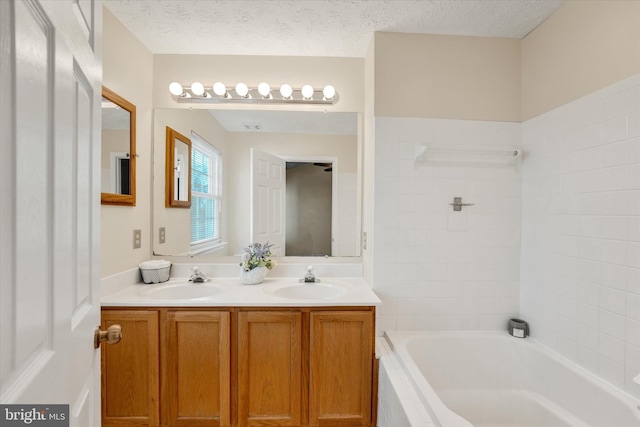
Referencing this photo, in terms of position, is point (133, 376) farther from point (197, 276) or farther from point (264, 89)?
point (264, 89)

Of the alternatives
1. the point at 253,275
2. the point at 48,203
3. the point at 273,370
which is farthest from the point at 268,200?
the point at 48,203

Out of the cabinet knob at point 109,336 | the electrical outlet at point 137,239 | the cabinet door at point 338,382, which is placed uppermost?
the electrical outlet at point 137,239

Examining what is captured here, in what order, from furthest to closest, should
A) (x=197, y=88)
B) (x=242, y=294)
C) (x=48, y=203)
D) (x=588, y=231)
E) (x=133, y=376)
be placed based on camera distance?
(x=197, y=88)
(x=242, y=294)
(x=133, y=376)
(x=588, y=231)
(x=48, y=203)

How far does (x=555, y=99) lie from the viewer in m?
1.68

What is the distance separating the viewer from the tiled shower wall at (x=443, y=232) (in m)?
1.91

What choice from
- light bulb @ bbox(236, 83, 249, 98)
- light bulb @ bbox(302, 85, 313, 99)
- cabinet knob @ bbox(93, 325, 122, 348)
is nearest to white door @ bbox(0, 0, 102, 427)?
cabinet knob @ bbox(93, 325, 122, 348)

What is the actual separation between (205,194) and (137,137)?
56 cm

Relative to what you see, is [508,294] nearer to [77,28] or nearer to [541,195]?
[541,195]

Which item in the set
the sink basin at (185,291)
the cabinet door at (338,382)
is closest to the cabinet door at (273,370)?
the cabinet door at (338,382)

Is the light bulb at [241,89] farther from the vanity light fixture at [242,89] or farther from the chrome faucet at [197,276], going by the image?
the chrome faucet at [197,276]

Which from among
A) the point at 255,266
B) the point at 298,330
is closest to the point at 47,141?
the point at 298,330

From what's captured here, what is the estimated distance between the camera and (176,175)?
7.04 feet

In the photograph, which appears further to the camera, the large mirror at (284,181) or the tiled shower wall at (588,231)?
the large mirror at (284,181)

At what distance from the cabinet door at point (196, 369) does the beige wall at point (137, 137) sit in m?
0.57
